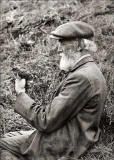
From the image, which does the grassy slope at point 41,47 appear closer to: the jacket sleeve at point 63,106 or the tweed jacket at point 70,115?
the tweed jacket at point 70,115

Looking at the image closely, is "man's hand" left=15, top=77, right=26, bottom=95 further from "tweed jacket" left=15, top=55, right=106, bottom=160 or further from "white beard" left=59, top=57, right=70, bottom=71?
"white beard" left=59, top=57, right=70, bottom=71

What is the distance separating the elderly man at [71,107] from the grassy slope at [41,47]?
939 millimetres

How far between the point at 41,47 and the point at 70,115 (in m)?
4.04

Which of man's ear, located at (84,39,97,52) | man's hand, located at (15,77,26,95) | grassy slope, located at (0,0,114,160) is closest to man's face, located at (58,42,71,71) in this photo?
man's ear, located at (84,39,97,52)

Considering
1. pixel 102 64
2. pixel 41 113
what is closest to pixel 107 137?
pixel 102 64

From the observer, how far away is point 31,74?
23.5ft

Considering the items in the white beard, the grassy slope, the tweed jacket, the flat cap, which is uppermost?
A: the flat cap

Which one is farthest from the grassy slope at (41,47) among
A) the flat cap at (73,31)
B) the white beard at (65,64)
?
the flat cap at (73,31)

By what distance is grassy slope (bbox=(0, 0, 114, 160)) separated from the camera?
20.7ft

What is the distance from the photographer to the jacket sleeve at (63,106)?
4051 mm

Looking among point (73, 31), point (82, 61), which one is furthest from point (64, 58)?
point (73, 31)

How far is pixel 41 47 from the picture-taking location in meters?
8.05

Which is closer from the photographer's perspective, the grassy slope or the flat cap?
the flat cap

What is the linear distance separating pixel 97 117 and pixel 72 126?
10.9 inches
